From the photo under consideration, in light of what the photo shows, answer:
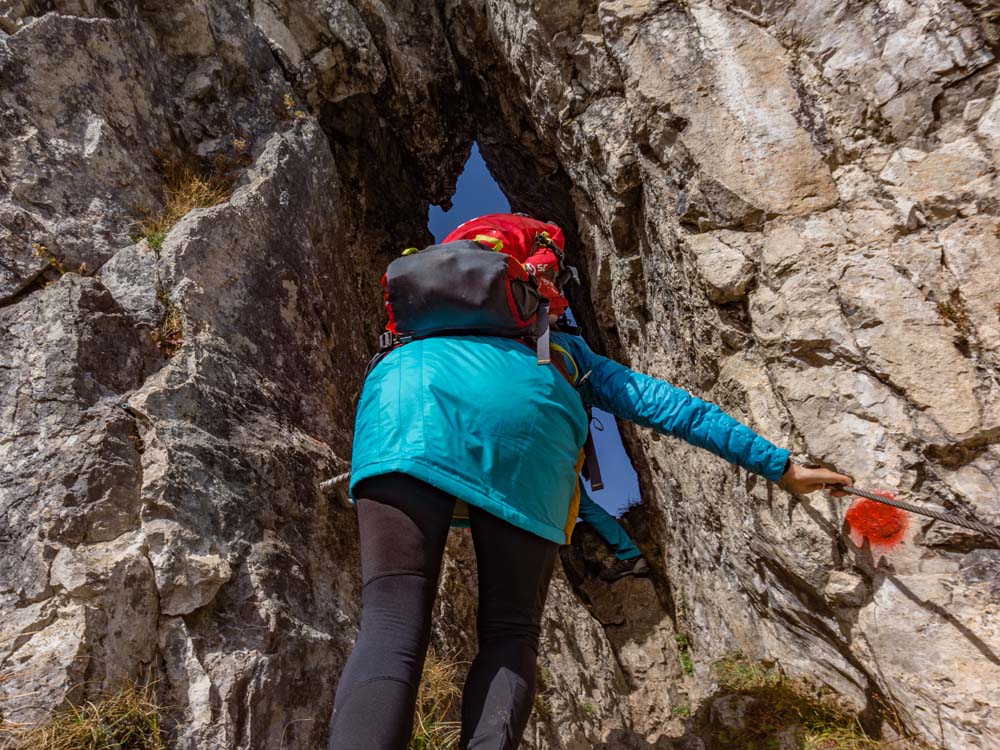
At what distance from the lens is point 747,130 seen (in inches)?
179

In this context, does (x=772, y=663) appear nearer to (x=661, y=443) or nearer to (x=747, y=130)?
(x=661, y=443)

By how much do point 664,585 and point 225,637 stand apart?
19.5 ft


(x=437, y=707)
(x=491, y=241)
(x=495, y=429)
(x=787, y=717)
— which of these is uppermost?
(x=491, y=241)

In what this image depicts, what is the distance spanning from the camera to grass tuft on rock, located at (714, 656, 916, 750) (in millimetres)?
3434

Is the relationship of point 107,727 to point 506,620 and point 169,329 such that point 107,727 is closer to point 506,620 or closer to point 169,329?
point 506,620

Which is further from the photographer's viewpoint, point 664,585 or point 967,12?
point 664,585

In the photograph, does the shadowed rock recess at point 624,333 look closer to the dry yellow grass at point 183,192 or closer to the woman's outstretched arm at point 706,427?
the dry yellow grass at point 183,192

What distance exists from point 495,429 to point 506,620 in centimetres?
81

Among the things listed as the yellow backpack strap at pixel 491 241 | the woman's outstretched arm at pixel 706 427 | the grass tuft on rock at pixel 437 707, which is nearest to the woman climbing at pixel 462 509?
the woman's outstretched arm at pixel 706 427

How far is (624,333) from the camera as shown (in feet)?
Result: 24.0

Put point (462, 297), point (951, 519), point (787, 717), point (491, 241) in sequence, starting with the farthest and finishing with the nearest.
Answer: point (787, 717)
point (491, 241)
point (462, 297)
point (951, 519)

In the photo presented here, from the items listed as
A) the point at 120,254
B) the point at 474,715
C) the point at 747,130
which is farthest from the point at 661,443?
the point at 120,254

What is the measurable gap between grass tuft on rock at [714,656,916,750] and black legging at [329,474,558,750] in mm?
2294

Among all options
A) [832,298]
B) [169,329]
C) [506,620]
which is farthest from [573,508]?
[169,329]
